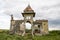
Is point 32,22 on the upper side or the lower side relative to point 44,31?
upper

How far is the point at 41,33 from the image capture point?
41.0 meters

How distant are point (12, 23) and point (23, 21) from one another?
10.9ft

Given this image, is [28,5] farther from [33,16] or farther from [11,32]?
[11,32]

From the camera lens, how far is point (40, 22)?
42094 mm

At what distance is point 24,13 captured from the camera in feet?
135

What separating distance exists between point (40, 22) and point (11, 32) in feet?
29.1

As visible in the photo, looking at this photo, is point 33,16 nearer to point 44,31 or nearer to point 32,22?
point 32,22

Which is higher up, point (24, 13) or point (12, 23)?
point (24, 13)

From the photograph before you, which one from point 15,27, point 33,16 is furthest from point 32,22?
point 15,27

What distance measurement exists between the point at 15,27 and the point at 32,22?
5.19 m

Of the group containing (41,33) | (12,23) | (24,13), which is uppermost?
(24,13)

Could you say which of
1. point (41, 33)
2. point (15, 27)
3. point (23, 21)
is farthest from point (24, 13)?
point (41, 33)

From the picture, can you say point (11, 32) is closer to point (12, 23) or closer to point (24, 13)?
point (12, 23)

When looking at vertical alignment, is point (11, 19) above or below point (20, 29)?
above
